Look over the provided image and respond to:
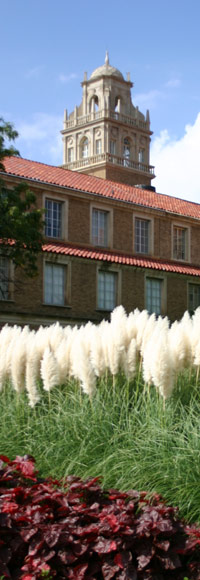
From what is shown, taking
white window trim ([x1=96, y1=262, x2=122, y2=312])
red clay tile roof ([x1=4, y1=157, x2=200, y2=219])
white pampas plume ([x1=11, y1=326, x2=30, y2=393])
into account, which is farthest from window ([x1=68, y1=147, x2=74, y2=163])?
white pampas plume ([x1=11, y1=326, x2=30, y2=393])

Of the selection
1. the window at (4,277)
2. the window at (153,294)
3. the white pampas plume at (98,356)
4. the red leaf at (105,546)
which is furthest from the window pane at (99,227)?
the red leaf at (105,546)

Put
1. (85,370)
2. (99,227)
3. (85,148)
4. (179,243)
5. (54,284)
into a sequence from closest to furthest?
1. (85,370)
2. (54,284)
3. (99,227)
4. (179,243)
5. (85,148)

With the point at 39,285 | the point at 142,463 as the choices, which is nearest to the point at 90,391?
the point at 142,463

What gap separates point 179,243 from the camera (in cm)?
4112

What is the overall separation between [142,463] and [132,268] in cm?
3011

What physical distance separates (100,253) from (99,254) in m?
0.51

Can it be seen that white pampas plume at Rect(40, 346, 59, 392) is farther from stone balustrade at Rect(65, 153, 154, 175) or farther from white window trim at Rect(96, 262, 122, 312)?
stone balustrade at Rect(65, 153, 154, 175)

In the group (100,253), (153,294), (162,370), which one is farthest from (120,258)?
(162,370)

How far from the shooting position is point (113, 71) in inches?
3462

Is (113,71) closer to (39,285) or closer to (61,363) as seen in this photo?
(39,285)

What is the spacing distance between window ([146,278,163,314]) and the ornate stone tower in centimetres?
4338

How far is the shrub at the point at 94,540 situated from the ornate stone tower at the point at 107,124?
74887 mm

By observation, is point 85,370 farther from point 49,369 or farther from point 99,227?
point 99,227

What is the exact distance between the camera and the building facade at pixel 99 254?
31.8 m
